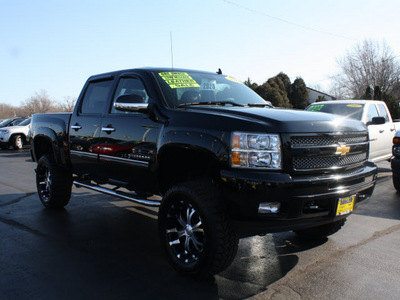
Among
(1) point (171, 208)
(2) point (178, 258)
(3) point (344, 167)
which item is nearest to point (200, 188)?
(1) point (171, 208)

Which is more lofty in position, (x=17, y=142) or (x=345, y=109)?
(x=345, y=109)

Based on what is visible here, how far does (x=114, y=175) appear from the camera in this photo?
14.5 ft

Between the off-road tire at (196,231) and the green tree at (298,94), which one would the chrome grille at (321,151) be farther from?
the green tree at (298,94)

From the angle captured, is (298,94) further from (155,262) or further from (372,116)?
(155,262)

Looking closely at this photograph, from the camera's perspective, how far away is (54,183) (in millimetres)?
5559

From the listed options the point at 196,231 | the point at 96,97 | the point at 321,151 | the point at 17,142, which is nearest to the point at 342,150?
the point at 321,151

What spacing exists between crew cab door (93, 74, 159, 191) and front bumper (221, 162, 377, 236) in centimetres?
112

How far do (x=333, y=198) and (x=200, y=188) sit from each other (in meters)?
1.11

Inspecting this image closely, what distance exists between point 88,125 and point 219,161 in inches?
95.7

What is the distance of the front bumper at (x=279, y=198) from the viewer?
9.39ft

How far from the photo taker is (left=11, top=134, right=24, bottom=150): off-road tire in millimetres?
19141

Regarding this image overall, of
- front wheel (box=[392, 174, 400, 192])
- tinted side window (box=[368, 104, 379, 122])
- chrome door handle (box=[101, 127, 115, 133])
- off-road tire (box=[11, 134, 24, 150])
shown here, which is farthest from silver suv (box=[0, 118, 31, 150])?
front wheel (box=[392, 174, 400, 192])

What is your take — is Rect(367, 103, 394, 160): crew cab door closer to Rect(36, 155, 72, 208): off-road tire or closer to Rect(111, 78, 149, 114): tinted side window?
Rect(111, 78, 149, 114): tinted side window

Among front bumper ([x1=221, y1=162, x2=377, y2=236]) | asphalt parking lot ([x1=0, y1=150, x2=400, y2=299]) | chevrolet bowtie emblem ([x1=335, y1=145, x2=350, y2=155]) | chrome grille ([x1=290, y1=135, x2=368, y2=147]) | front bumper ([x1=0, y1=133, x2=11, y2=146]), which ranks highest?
chrome grille ([x1=290, y1=135, x2=368, y2=147])
